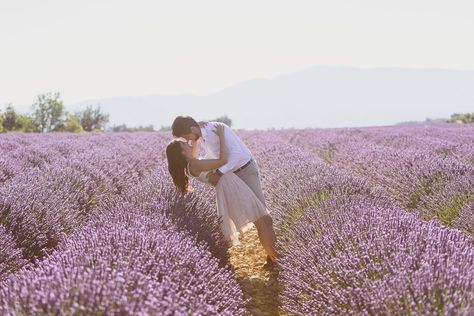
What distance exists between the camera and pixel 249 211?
3844 millimetres

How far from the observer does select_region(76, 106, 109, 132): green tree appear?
50812 mm

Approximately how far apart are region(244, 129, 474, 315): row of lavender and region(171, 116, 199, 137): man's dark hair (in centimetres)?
100

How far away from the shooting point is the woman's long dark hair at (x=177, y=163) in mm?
3750

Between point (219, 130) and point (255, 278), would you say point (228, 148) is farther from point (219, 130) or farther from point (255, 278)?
point (255, 278)

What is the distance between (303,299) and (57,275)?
136 cm

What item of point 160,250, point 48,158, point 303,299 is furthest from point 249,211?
point 48,158

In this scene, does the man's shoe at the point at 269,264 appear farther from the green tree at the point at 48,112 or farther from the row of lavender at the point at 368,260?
the green tree at the point at 48,112

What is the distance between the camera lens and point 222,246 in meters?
3.50

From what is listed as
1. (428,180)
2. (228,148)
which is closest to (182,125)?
(228,148)

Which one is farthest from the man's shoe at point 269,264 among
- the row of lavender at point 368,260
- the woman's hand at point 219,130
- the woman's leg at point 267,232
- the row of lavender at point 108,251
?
the woman's hand at point 219,130

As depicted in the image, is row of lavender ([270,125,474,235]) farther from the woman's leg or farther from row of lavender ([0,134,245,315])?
row of lavender ([0,134,245,315])

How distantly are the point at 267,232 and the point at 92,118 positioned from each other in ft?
165

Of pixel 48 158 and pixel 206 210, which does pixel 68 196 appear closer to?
pixel 206 210

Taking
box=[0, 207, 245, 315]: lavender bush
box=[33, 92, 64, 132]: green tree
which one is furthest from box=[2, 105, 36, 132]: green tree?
box=[0, 207, 245, 315]: lavender bush
